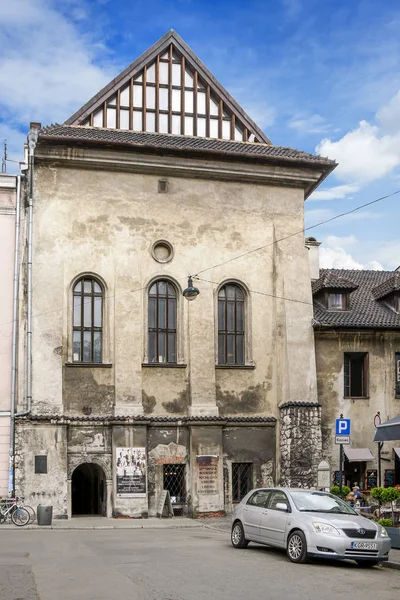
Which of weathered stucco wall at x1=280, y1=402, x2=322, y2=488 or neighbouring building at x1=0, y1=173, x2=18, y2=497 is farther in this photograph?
weathered stucco wall at x1=280, y1=402, x2=322, y2=488

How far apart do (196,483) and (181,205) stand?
31.7ft

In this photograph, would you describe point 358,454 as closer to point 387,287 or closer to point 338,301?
point 338,301

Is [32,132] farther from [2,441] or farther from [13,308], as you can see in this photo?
[2,441]

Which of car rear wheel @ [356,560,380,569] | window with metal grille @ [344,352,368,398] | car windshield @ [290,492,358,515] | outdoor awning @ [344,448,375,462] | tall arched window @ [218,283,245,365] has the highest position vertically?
tall arched window @ [218,283,245,365]

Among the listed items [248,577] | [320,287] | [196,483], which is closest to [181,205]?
[320,287]

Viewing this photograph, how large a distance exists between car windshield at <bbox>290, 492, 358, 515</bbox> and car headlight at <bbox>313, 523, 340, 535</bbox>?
875 millimetres

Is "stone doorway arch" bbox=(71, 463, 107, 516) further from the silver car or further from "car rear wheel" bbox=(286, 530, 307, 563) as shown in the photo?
"car rear wheel" bbox=(286, 530, 307, 563)

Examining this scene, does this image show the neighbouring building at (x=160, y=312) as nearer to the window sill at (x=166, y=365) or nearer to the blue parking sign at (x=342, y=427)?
the window sill at (x=166, y=365)

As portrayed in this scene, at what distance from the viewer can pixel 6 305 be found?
2905 centimetres

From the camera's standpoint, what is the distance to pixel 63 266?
96.4 feet

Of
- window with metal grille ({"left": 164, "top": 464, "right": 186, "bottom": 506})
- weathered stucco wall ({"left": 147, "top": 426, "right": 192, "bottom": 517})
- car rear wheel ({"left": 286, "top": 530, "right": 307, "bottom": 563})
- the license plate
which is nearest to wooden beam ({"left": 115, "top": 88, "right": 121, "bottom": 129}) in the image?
weathered stucco wall ({"left": 147, "top": 426, "right": 192, "bottom": 517})

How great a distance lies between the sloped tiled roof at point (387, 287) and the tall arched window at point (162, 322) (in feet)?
29.2

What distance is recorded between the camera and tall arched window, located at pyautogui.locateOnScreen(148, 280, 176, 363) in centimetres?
3025

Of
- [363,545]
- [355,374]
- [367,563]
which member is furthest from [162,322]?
[363,545]
